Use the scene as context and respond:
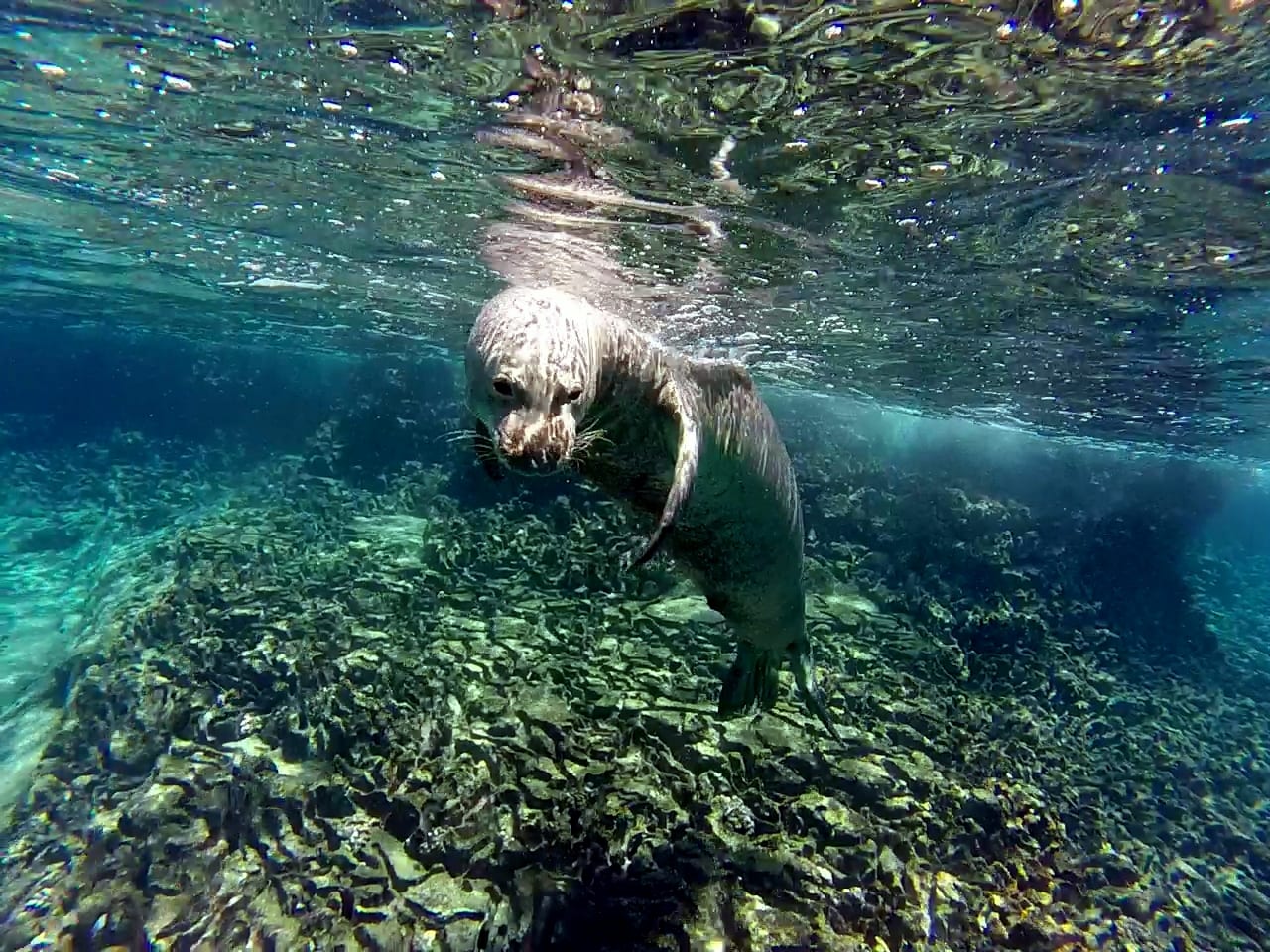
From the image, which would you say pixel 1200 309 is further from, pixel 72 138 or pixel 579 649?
pixel 72 138

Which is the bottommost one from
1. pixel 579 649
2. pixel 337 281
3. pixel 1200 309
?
pixel 579 649

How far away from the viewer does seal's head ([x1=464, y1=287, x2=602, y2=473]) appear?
107 inches

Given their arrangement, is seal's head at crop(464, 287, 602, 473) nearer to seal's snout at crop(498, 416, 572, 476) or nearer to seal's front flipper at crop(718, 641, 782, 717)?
seal's snout at crop(498, 416, 572, 476)

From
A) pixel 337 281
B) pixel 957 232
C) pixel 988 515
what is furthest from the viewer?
pixel 988 515

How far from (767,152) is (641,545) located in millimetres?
5660

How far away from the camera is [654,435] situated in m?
3.97

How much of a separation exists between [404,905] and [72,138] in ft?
36.5

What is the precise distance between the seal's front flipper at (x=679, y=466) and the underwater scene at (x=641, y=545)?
3 centimetres

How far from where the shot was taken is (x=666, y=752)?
7340 millimetres

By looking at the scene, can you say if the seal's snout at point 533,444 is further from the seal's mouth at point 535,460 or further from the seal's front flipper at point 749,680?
the seal's front flipper at point 749,680

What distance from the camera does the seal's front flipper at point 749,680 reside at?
19.9 ft

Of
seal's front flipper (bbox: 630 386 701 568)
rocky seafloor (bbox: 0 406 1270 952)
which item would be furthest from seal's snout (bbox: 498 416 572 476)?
rocky seafloor (bbox: 0 406 1270 952)

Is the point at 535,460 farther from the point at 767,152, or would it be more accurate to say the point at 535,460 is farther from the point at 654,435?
the point at 767,152

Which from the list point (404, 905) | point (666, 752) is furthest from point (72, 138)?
point (666, 752)
